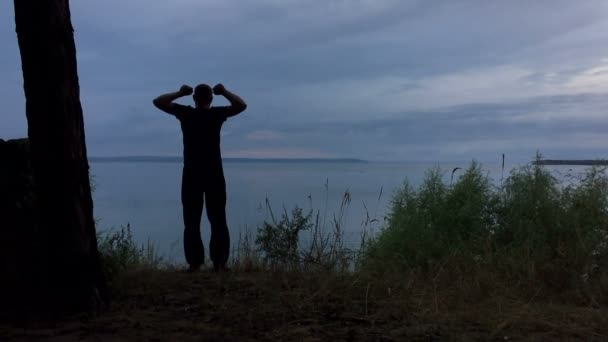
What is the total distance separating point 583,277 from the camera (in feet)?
21.1

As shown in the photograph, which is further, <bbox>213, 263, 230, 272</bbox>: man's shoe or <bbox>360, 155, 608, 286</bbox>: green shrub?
<bbox>213, 263, 230, 272</bbox>: man's shoe

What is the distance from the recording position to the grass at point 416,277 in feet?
15.2

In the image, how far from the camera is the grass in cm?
464

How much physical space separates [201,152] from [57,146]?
2.29 m

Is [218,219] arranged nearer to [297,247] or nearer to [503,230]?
[297,247]

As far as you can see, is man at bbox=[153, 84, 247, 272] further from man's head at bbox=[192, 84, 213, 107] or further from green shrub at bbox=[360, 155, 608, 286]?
green shrub at bbox=[360, 155, 608, 286]

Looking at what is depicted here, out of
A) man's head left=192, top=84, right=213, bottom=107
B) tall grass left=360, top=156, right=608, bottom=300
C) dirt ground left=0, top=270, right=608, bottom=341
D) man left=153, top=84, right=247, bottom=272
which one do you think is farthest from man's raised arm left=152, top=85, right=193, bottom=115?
tall grass left=360, top=156, right=608, bottom=300

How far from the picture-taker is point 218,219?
23.2 feet

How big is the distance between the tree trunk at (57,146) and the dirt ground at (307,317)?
0.36 metres

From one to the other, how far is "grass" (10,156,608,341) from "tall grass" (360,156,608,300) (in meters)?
0.02

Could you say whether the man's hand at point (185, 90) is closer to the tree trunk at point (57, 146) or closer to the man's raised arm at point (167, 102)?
the man's raised arm at point (167, 102)

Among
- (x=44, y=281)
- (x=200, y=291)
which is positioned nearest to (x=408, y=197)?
(x=200, y=291)

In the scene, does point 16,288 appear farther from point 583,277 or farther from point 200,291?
point 583,277

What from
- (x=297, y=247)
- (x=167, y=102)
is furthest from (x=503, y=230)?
(x=167, y=102)
